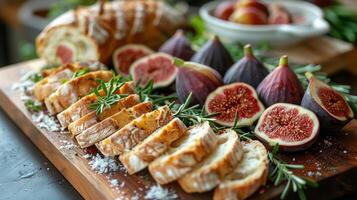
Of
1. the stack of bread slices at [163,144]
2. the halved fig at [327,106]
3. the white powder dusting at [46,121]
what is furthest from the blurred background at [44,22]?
the white powder dusting at [46,121]

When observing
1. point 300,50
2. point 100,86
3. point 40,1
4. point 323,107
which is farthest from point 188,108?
point 40,1

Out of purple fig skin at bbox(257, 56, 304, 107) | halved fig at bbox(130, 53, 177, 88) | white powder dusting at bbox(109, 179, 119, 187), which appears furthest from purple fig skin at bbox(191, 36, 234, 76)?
white powder dusting at bbox(109, 179, 119, 187)

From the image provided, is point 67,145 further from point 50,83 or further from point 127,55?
point 127,55

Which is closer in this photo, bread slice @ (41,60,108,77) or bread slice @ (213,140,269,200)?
bread slice @ (213,140,269,200)

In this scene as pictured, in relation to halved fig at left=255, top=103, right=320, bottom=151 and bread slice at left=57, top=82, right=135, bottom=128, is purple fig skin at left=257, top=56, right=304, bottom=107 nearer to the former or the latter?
halved fig at left=255, top=103, right=320, bottom=151

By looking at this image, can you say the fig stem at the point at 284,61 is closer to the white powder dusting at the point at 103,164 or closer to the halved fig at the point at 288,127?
the halved fig at the point at 288,127

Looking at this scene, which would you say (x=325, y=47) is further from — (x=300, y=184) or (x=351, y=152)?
(x=300, y=184)

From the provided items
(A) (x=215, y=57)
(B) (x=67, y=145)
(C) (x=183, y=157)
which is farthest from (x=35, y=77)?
(C) (x=183, y=157)
